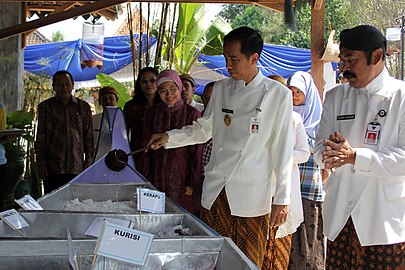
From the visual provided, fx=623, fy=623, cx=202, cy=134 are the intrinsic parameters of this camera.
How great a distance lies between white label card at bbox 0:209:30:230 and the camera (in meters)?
2.41

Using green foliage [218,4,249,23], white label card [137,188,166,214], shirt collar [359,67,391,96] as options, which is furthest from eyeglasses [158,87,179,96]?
green foliage [218,4,249,23]

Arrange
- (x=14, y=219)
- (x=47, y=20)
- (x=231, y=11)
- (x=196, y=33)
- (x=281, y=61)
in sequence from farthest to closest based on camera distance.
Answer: (x=231, y=11)
(x=281, y=61)
(x=196, y=33)
(x=47, y=20)
(x=14, y=219)

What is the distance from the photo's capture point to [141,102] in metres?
5.24

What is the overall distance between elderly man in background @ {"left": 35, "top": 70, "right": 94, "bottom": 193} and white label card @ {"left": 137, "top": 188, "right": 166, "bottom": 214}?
2607 millimetres

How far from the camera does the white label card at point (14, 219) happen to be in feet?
7.92

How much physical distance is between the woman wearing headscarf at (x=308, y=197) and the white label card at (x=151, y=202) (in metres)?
1.59

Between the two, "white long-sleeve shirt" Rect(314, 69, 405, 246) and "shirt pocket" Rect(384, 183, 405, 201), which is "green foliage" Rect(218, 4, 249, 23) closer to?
"white long-sleeve shirt" Rect(314, 69, 405, 246)

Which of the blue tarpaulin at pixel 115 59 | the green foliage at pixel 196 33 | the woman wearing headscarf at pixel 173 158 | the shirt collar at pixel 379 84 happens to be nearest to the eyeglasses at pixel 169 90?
the woman wearing headscarf at pixel 173 158

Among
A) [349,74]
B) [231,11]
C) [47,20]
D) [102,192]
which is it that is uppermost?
[231,11]

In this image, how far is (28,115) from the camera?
6449 millimetres

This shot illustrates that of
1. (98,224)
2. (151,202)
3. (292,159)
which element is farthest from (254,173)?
(98,224)

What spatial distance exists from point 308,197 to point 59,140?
7.54 feet

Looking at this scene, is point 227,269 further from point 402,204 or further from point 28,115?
point 28,115

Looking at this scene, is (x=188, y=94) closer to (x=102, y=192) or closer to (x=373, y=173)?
(x=102, y=192)
